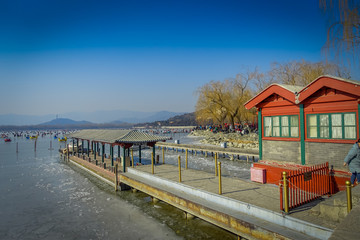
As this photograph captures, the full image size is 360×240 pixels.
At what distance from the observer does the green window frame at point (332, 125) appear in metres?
10.4

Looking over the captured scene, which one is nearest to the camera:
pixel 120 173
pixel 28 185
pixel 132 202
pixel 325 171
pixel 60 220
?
pixel 325 171

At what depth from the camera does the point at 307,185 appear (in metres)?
9.76

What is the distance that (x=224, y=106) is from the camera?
53.0 metres

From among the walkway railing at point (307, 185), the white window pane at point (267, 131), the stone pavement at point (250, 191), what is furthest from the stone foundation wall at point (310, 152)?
the stone pavement at point (250, 191)

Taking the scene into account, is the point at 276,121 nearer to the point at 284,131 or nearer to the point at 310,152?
the point at 284,131

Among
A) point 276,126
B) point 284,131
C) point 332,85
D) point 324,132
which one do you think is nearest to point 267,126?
point 276,126

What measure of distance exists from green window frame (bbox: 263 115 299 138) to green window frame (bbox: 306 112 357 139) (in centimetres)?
68

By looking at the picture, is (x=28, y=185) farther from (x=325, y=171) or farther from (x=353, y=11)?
(x=353, y=11)

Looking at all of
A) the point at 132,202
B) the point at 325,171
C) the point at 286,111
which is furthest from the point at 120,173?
the point at 325,171

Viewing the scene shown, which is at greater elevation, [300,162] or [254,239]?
[300,162]

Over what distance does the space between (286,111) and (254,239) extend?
6.90m

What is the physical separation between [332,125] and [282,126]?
2458 millimetres

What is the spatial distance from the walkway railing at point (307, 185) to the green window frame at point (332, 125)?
1398 millimetres

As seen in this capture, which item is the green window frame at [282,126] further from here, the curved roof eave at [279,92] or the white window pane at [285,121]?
the curved roof eave at [279,92]
